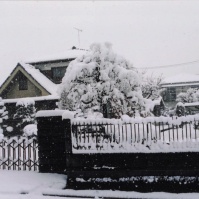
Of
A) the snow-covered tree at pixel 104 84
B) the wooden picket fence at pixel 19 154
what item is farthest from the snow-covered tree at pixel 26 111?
the wooden picket fence at pixel 19 154

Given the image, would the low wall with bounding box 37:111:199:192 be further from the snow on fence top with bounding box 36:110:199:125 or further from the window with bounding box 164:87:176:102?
the window with bounding box 164:87:176:102

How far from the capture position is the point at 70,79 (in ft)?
44.8

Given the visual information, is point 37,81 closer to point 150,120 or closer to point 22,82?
point 22,82

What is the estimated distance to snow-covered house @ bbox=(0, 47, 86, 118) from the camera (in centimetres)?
2491

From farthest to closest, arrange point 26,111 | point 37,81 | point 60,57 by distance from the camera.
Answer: point 60,57
point 37,81
point 26,111

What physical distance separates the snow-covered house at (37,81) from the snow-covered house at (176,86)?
89.9ft

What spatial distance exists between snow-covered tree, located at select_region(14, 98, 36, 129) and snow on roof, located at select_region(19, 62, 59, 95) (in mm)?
1926

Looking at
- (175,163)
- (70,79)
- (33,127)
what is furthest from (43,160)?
(33,127)

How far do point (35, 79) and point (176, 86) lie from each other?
1248 inches

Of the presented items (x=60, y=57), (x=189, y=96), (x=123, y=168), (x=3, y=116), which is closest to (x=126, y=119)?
(x=123, y=168)

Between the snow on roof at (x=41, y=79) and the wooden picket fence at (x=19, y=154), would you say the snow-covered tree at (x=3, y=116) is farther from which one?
the wooden picket fence at (x=19, y=154)

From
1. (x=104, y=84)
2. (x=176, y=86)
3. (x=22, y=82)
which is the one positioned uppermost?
(x=22, y=82)

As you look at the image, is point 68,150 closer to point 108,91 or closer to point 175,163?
point 175,163

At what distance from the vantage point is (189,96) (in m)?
44.7
